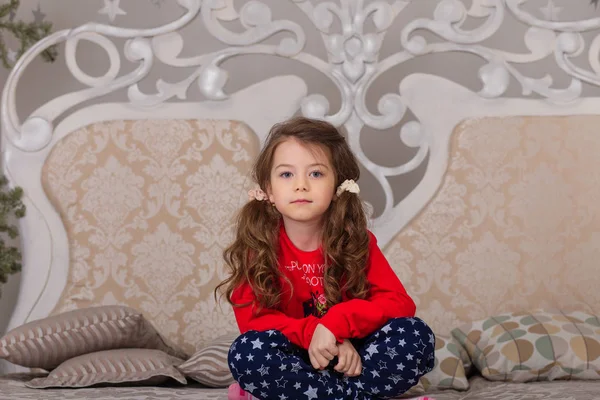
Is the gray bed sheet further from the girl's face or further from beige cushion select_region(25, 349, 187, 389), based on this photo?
the girl's face

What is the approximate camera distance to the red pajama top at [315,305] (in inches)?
65.0

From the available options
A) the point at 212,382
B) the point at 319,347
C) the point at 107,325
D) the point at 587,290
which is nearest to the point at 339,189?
the point at 319,347

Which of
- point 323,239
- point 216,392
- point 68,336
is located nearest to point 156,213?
point 68,336

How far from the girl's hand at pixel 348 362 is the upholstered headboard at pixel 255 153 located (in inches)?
44.1

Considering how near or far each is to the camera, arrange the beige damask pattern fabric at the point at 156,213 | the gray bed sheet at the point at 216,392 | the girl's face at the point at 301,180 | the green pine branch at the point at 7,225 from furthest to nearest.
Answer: the beige damask pattern fabric at the point at 156,213 → the green pine branch at the point at 7,225 → the gray bed sheet at the point at 216,392 → the girl's face at the point at 301,180

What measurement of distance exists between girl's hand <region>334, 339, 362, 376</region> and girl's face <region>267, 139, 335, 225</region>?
280 millimetres

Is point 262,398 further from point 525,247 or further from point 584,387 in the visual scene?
point 525,247

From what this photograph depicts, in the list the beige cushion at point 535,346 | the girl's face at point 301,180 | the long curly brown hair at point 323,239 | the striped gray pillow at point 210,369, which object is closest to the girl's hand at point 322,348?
the long curly brown hair at point 323,239

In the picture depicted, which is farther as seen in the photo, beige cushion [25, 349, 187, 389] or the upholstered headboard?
the upholstered headboard

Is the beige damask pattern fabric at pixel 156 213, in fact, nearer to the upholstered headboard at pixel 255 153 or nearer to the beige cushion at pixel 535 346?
the upholstered headboard at pixel 255 153

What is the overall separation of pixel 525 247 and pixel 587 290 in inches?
9.4

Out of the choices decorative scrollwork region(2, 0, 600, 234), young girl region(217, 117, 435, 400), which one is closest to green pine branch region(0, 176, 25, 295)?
decorative scrollwork region(2, 0, 600, 234)

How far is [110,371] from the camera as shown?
2.20 meters

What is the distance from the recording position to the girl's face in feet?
5.67
